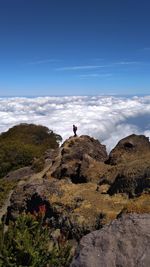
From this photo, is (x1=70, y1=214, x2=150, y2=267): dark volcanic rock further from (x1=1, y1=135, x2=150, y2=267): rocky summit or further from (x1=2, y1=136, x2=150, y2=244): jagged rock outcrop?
(x1=2, y1=136, x2=150, y2=244): jagged rock outcrop

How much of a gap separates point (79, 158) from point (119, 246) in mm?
20812

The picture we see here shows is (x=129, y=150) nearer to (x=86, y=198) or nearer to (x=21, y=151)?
(x=86, y=198)

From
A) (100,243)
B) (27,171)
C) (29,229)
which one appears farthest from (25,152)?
(100,243)

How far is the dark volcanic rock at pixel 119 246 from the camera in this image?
925cm

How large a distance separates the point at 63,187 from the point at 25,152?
25.4 m

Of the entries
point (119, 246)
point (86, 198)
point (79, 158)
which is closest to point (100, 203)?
point (86, 198)

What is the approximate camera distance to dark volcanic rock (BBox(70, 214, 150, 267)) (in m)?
9.25

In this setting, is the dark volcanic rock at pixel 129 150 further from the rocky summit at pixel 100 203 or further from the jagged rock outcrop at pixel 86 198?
the jagged rock outcrop at pixel 86 198

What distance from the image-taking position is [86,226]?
17172 mm

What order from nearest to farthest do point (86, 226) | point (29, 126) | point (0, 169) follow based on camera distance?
point (86, 226) → point (0, 169) → point (29, 126)

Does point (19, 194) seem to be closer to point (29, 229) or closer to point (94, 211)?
point (94, 211)

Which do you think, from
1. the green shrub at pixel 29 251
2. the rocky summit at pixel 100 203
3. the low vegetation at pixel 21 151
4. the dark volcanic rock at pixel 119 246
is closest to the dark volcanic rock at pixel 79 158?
the rocky summit at pixel 100 203

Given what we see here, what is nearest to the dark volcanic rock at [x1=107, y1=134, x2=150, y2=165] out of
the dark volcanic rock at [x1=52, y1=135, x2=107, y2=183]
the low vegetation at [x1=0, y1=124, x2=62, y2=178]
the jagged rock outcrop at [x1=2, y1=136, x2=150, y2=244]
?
the dark volcanic rock at [x1=52, y1=135, x2=107, y2=183]

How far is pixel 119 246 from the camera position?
964 centimetres
